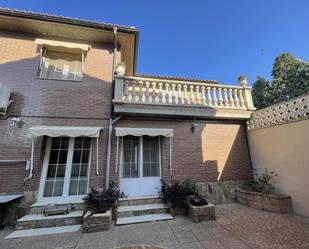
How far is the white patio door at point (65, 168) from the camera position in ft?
23.8

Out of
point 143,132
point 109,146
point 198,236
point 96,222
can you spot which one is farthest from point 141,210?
point 143,132

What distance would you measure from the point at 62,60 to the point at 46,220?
26.1ft

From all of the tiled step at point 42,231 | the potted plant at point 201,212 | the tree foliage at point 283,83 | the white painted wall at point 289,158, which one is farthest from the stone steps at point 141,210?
the tree foliage at point 283,83

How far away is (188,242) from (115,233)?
252 centimetres

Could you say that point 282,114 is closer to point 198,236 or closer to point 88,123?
point 198,236

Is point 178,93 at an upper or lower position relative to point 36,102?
upper

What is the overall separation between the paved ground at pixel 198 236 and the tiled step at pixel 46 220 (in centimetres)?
58

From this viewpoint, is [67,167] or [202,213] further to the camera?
[67,167]

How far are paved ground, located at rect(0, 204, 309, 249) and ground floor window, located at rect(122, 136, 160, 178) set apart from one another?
8.32 ft

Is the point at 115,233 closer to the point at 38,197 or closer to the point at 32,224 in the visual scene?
the point at 32,224

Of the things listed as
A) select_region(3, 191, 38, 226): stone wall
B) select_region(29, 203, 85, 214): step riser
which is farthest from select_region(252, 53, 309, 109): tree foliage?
select_region(3, 191, 38, 226): stone wall

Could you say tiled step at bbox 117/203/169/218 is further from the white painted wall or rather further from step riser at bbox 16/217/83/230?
the white painted wall

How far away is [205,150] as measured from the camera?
8758 mm

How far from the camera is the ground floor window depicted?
26.7ft
